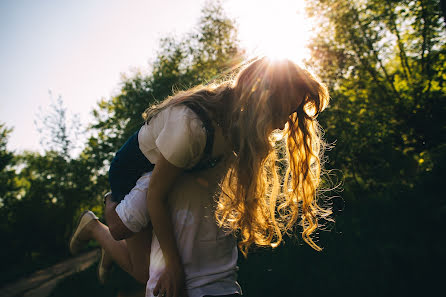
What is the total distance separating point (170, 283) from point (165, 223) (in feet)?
1.00

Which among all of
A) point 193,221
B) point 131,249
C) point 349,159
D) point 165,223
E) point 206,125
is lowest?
point 349,159

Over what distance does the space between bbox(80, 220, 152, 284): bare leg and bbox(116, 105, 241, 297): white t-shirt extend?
25 cm

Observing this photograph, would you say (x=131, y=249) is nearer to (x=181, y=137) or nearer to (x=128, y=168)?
(x=128, y=168)

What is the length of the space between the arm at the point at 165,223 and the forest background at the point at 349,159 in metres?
0.93

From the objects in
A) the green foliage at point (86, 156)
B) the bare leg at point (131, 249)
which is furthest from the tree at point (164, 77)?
the bare leg at point (131, 249)

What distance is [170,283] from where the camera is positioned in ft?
4.92

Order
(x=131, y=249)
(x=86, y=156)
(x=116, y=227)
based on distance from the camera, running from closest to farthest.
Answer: (x=116, y=227), (x=131, y=249), (x=86, y=156)

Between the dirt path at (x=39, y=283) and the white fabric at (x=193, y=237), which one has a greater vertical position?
the white fabric at (x=193, y=237)

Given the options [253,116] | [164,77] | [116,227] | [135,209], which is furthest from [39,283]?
[164,77]

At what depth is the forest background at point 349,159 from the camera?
303 cm

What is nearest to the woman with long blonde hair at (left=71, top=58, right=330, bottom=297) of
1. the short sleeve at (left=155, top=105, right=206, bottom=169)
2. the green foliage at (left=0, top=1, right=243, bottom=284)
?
the short sleeve at (left=155, top=105, right=206, bottom=169)

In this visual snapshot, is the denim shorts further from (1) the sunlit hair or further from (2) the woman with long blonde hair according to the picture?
(1) the sunlit hair

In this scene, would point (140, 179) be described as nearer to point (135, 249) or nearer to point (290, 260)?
point (135, 249)

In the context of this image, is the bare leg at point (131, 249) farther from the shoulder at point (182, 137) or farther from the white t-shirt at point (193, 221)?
the shoulder at point (182, 137)
